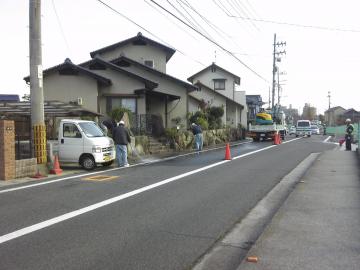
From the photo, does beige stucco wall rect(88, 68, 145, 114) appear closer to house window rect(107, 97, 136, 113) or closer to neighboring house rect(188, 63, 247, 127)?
house window rect(107, 97, 136, 113)

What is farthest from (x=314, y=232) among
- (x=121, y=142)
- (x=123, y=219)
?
(x=121, y=142)

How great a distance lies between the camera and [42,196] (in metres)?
10.1

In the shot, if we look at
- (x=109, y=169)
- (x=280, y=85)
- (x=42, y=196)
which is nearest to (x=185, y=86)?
(x=109, y=169)

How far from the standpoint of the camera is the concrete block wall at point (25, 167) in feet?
44.2

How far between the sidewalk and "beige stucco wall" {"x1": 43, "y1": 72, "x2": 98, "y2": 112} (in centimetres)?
1844

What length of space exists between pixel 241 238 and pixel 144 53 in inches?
1221

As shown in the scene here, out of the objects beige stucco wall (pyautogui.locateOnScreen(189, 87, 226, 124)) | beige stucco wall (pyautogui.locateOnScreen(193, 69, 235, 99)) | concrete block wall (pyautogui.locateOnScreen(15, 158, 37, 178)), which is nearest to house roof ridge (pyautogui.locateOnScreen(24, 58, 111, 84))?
concrete block wall (pyautogui.locateOnScreen(15, 158, 37, 178))

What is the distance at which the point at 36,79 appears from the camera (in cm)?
1545

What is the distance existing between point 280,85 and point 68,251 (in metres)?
70.6

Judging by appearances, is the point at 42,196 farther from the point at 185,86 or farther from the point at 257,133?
the point at 257,133

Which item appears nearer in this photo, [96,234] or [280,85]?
[96,234]

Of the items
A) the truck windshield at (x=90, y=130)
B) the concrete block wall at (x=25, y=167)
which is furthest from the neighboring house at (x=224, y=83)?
the concrete block wall at (x=25, y=167)

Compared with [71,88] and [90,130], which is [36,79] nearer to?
[90,130]

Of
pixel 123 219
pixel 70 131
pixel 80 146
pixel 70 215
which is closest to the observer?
pixel 123 219
